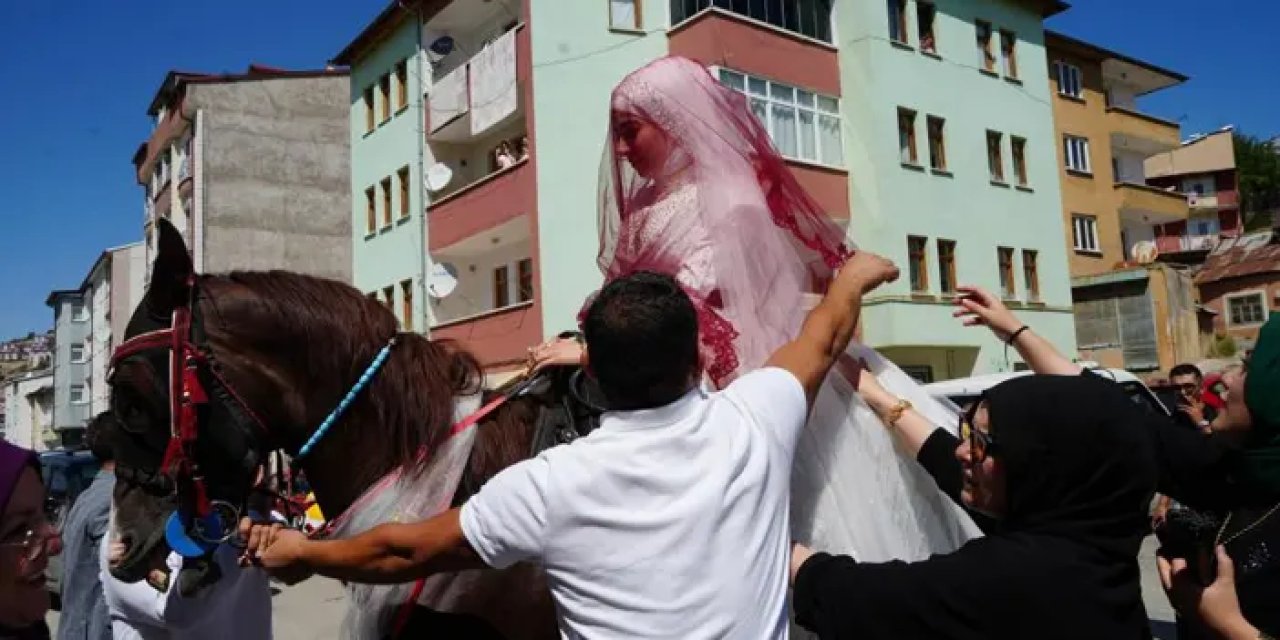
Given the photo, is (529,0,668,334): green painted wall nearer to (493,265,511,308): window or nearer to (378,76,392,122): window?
(493,265,511,308): window

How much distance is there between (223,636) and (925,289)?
19926mm

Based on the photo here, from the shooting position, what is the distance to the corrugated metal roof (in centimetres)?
4447

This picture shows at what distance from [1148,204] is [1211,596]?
3408cm

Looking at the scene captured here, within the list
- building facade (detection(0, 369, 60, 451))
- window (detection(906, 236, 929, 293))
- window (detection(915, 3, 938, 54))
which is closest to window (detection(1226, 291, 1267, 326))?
window (detection(915, 3, 938, 54))

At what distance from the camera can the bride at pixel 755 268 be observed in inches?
101

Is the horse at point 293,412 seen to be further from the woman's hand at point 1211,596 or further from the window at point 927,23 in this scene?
the window at point 927,23

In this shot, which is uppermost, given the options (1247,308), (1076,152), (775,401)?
(1076,152)

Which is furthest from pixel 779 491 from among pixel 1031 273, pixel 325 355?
pixel 1031 273

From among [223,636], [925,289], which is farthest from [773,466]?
[925,289]

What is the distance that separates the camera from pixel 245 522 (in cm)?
222

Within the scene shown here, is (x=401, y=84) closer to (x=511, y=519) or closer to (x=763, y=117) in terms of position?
(x=763, y=117)

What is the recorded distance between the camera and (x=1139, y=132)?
3238 centimetres

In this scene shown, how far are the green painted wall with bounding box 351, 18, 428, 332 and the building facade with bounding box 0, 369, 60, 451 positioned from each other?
46024mm

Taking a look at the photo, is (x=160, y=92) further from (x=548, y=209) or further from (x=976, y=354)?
(x=976, y=354)
